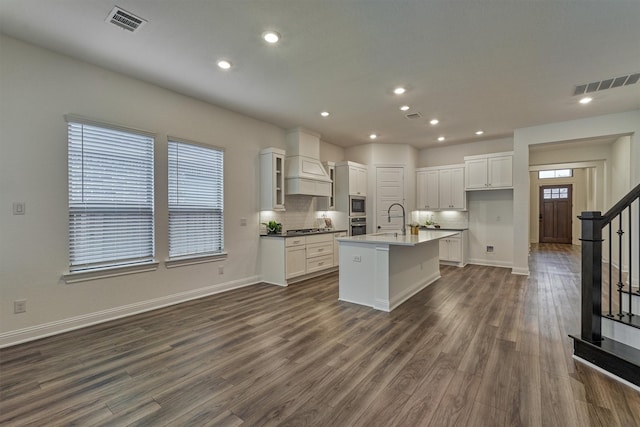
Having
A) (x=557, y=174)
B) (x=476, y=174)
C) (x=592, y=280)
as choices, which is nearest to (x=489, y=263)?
(x=476, y=174)

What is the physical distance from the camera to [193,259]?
14.5 ft

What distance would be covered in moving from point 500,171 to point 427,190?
1.67 m

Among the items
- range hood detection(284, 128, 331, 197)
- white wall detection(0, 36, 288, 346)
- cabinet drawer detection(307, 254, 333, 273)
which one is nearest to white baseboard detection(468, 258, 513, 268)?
cabinet drawer detection(307, 254, 333, 273)

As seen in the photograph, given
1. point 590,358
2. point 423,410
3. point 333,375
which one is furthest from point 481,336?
point 333,375

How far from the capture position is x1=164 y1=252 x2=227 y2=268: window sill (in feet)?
13.7

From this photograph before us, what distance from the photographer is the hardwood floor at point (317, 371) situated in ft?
6.25

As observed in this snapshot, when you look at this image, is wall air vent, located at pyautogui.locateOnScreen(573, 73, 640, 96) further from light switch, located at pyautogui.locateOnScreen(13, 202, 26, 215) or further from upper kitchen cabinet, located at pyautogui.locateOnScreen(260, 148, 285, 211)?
light switch, located at pyautogui.locateOnScreen(13, 202, 26, 215)

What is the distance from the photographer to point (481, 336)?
3.06 m

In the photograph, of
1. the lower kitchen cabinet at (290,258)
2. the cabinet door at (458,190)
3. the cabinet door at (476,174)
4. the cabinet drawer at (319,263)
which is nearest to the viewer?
the lower kitchen cabinet at (290,258)

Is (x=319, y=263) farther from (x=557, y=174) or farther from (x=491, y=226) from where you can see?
(x=557, y=174)

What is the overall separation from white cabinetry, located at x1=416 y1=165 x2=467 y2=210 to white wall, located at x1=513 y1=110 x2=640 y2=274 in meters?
1.30

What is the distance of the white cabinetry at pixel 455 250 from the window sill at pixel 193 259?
5068mm

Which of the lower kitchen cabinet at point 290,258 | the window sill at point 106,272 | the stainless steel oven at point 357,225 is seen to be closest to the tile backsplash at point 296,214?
the lower kitchen cabinet at point 290,258

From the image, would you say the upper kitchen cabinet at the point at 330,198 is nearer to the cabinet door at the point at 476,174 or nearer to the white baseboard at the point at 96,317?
the white baseboard at the point at 96,317
